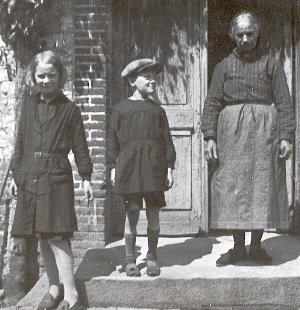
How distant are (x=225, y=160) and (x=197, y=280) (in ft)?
3.24

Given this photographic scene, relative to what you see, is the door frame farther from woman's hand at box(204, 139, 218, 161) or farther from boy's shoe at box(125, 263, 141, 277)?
boy's shoe at box(125, 263, 141, 277)

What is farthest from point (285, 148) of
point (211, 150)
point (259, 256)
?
point (259, 256)

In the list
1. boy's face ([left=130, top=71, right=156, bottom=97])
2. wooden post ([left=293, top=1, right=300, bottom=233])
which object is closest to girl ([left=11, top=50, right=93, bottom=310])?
boy's face ([left=130, top=71, right=156, bottom=97])

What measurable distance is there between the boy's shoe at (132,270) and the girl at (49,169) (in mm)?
485

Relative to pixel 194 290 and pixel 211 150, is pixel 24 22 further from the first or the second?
pixel 194 290

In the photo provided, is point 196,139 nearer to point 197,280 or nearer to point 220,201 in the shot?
point 220,201

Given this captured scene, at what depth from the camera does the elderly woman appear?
522 centimetres

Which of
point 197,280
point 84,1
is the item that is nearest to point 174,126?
point 84,1

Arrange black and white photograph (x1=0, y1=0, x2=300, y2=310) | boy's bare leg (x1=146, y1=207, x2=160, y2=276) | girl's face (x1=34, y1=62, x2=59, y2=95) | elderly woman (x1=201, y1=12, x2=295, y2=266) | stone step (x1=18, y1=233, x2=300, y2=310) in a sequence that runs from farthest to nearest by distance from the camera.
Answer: elderly woman (x1=201, y1=12, x2=295, y2=266) < boy's bare leg (x1=146, y1=207, x2=160, y2=276) < stone step (x1=18, y1=233, x2=300, y2=310) < black and white photograph (x1=0, y1=0, x2=300, y2=310) < girl's face (x1=34, y1=62, x2=59, y2=95)

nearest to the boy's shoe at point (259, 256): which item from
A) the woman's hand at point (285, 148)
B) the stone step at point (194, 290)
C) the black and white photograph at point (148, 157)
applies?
the black and white photograph at point (148, 157)

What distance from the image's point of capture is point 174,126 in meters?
6.88

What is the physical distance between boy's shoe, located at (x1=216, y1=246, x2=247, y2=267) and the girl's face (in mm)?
1956

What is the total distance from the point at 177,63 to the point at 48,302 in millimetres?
3128

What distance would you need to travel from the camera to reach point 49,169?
15.3ft
